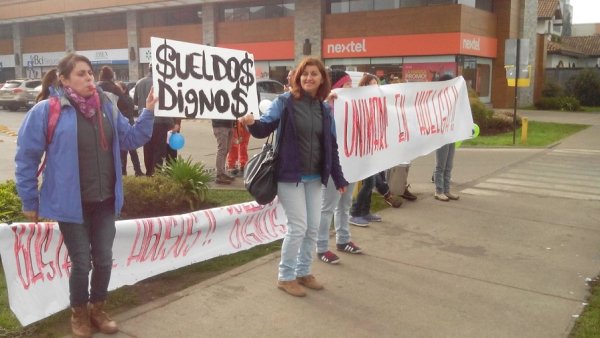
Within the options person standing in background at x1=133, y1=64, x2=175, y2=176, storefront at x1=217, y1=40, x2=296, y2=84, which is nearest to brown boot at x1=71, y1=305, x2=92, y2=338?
person standing in background at x1=133, y1=64, x2=175, y2=176

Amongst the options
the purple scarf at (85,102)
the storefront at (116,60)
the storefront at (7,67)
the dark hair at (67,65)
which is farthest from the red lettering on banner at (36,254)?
the storefront at (7,67)

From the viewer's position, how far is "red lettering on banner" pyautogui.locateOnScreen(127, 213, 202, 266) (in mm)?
4629

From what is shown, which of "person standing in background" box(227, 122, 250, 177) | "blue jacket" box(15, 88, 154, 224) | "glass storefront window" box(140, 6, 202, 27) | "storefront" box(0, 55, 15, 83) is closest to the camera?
"blue jacket" box(15, 88, 154, 224)

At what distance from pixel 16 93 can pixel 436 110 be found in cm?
2637

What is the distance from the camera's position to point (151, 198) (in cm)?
623

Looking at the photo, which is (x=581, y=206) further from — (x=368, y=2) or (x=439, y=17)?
(x=368, y=2)

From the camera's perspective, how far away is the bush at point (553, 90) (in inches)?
1319

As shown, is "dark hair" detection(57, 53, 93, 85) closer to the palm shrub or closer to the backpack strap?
the backpack strap

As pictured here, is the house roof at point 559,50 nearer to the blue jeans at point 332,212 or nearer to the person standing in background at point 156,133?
the person standing in background at point 156,133

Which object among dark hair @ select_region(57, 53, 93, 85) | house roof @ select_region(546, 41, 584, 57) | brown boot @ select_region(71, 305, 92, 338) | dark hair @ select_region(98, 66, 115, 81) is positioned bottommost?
brown boot @ select_region(71, 305, 92, 338)

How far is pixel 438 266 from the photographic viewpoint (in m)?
5.25

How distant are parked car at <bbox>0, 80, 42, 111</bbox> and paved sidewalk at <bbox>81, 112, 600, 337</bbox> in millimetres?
26306

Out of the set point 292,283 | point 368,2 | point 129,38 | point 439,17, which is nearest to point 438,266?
point 292,283

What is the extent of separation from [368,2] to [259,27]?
6862 mm
